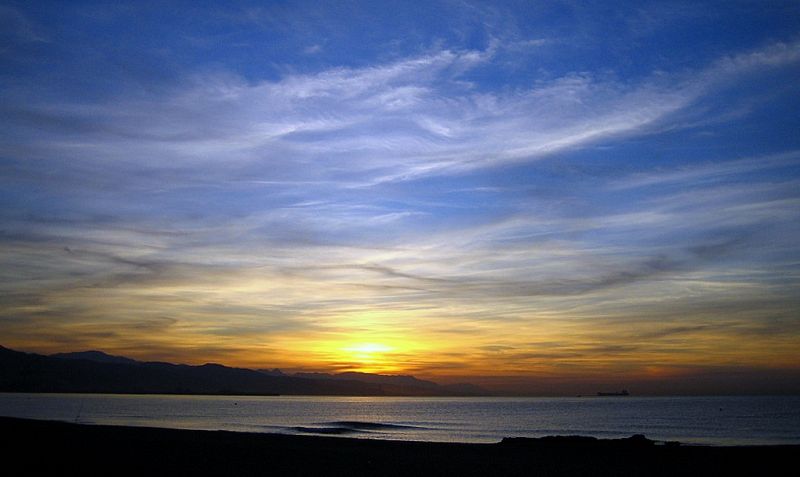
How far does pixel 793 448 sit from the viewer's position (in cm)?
3353

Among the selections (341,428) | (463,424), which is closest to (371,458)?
(341,428)

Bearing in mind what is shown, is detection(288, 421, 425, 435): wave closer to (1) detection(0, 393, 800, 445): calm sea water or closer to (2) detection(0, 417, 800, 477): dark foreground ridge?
(1) detection(0, 393, 800, 445): calm sea water

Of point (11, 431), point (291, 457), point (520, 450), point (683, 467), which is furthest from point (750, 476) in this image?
point (11, 431)

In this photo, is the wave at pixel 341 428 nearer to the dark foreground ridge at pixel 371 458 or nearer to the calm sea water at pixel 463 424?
the calm sea water at pixel 463 424

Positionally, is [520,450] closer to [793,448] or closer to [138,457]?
[793,448]

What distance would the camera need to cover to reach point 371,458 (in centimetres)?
2647

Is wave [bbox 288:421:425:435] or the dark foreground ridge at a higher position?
the dark foreground ridge

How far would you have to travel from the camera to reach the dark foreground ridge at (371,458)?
2131 cm

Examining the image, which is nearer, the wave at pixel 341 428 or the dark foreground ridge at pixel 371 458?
the dark foreground ridge at pixel 371 458

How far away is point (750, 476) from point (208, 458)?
19.9 m

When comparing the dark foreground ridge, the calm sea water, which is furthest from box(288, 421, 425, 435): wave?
the dark foreground ridge

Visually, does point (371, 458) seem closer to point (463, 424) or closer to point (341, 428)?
point (341, 428)

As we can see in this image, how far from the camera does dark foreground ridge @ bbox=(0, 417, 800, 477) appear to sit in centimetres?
2131

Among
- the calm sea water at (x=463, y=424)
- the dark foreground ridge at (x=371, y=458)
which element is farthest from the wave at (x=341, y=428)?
the dark foreground ridge at (x=371, y=458)
